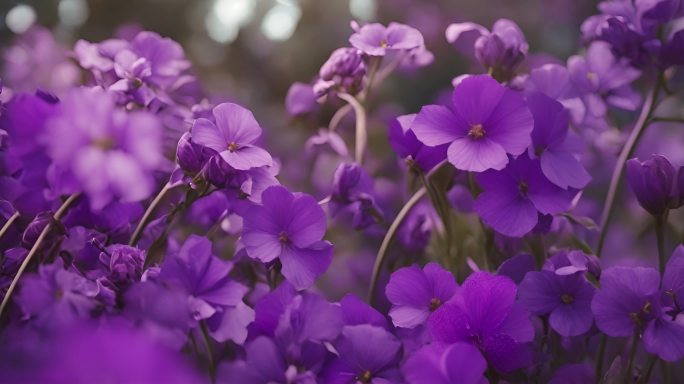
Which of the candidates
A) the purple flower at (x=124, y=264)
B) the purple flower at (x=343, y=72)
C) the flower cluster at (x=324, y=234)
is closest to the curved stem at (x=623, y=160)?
the flower cluster at (x=324, y=234)

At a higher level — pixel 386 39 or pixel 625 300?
pixel 386 39

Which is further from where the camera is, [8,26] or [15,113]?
[8,26]

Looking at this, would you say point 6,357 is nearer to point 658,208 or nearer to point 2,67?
point 658,208

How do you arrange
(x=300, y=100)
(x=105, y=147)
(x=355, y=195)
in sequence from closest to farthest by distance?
(x=105, y=147) → (x=355, y=195) → (x=300, y=100)

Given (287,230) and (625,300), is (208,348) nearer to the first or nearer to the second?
(287,230)

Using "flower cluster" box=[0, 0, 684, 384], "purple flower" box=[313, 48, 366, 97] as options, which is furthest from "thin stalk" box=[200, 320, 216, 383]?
"purple flower" box=[313, 48, 366, 97]

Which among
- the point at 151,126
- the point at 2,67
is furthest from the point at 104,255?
the point at 2,67

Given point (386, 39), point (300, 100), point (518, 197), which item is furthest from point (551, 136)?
point (300, 100)
